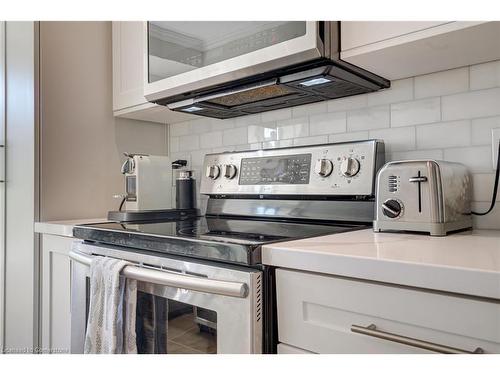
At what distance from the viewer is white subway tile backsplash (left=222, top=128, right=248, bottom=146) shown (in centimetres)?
166

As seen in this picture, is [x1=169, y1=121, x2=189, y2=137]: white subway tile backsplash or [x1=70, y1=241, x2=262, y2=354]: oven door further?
[x1=169, y1=121, x2=189, y2=137]: white subway tile backsplash

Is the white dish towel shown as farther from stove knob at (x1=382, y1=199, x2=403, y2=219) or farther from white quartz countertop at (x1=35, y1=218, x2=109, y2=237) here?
stove knob at (x1=382, y1=199, x2=403, y2=219)

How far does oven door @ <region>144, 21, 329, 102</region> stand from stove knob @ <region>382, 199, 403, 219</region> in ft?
1.40

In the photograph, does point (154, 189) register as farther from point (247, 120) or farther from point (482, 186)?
point (482, 186)

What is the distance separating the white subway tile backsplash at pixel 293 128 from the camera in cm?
145

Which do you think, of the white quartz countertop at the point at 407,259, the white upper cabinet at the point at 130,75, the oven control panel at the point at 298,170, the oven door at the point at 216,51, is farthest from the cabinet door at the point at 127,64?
the white quartz countertop at the point at 407,259

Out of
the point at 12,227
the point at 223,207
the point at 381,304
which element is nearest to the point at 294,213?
the point at 223,207

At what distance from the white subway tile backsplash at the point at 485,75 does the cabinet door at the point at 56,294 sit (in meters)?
1.42

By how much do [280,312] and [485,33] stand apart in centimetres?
79

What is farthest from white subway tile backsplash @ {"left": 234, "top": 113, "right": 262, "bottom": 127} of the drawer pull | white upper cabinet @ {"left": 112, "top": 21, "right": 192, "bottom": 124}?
the drawer pull

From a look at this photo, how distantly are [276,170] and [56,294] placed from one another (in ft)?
3.22

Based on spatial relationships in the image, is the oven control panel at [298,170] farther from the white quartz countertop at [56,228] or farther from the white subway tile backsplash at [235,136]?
the white quartz countertop at [56,228]
